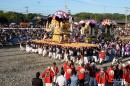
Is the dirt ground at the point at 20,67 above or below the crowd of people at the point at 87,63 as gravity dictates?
below

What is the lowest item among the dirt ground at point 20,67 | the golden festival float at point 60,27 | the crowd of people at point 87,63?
the dirt ground at point 20,67

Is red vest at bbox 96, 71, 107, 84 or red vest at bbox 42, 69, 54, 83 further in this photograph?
red vest at bbox 96, 71, 107, 84

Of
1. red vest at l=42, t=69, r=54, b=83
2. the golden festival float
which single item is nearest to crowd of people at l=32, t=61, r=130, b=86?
red vest at l=42, t=69, r=54, b=83

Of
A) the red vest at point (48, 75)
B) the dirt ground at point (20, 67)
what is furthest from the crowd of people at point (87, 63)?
the dirt ground at point (20, 67)

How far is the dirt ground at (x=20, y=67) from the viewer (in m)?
16.3

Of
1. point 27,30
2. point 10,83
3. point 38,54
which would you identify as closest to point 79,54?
point 38,54

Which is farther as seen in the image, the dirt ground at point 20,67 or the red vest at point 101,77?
the dirt ground at point 20,67

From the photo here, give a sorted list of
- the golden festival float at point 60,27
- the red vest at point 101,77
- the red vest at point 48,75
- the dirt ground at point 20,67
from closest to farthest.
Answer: the red vest at point 48,75 < the red vest at point 101,77 < the dirt ground at point 20,67 < the golden festival float at point 60,27

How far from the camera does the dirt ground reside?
16281 mm

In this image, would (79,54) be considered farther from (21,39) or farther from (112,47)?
(21,39)

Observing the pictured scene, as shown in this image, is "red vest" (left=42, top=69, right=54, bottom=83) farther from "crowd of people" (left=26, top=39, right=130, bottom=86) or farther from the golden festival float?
the golden festival float

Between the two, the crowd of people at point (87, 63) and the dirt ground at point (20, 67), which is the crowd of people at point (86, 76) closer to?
the crowd of people at point (87, 63)

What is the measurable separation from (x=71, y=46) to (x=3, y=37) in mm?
12693

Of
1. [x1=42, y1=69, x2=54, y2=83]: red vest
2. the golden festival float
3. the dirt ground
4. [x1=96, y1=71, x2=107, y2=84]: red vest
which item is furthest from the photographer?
the golden festival float
